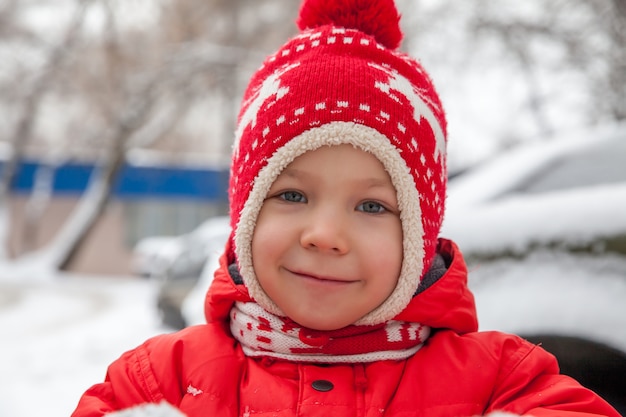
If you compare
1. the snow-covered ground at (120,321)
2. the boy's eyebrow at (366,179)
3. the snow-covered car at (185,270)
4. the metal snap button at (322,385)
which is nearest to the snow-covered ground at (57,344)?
the snow-covered ground at (120,321)

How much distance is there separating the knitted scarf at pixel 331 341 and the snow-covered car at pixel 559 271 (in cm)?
63

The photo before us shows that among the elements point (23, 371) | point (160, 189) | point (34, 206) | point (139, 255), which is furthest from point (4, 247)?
point (23, 371)

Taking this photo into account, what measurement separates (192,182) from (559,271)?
16.4 meters

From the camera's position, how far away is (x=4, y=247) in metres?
13.1

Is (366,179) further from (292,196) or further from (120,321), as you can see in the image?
(120,321)

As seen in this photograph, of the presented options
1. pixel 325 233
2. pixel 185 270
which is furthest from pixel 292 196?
pixel 185 270

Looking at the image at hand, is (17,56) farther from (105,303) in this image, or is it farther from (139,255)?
(105,303)

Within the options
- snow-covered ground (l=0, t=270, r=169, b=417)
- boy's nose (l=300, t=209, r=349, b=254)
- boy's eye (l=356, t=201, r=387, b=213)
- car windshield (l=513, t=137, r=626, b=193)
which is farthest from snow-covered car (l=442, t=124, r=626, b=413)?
snow-covered ground (l=0, t=270, r=169, b=417)

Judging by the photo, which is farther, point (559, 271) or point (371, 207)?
point (559, 271)

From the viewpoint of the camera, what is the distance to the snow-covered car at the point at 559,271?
Answer: 1767 millimetres

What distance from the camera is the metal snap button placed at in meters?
1.32

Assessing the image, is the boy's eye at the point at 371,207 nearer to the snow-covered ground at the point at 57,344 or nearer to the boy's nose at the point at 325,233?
the boy's nose at the point at 325,233

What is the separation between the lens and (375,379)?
134 centimetres

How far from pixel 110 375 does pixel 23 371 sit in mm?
2165
